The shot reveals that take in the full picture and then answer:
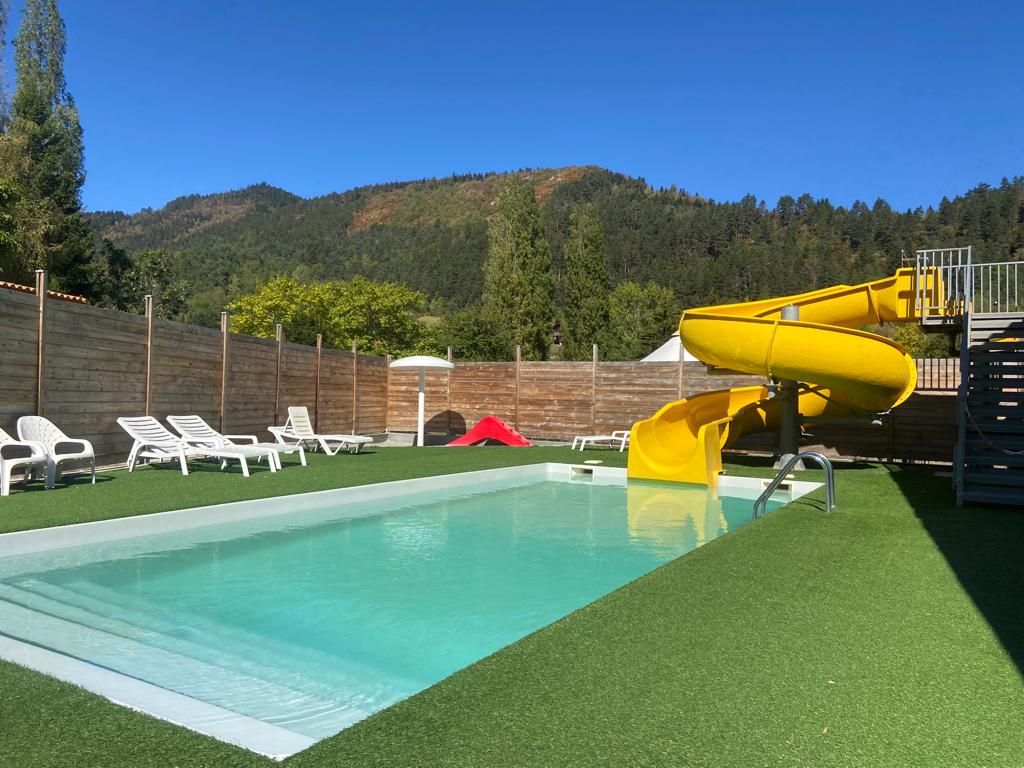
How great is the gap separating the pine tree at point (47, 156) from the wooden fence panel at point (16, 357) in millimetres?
24072

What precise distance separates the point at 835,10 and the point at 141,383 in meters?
14.4

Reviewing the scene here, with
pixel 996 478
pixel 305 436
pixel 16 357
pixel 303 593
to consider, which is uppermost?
pixel 16 357

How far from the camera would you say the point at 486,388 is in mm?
17453

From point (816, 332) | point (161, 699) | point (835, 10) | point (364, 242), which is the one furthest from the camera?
point (364, 242)

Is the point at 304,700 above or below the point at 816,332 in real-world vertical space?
below

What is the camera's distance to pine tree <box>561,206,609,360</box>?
43.5 metres

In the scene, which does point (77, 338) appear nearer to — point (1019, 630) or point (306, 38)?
point (1019, 630)

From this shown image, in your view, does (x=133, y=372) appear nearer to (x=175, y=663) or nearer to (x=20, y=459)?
(x=20, y=459)

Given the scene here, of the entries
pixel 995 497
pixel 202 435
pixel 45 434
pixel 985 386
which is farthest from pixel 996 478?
pixel 45 434

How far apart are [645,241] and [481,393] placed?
61.0 meters

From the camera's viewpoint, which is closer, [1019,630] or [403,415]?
[1019,630]

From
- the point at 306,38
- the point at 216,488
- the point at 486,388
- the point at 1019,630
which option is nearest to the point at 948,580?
the point at 1019,630

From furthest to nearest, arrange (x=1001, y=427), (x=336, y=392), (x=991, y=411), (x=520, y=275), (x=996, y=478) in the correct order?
(x=520, y=275)
(x=336, y=392)
(x=991, y=411)
(x=1001, y=427)
(x=996, y=478)

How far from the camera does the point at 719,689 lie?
2.65 meters
